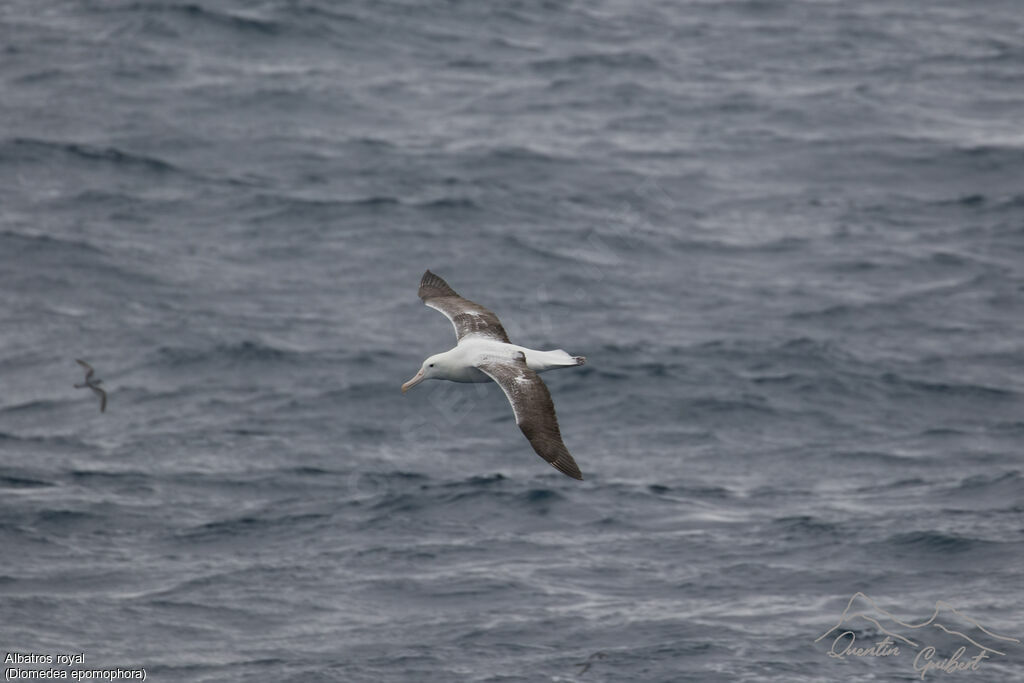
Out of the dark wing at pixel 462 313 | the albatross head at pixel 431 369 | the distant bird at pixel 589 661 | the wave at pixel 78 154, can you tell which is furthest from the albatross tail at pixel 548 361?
the wave at pixel 78 154

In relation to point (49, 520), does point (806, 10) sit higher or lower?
higher

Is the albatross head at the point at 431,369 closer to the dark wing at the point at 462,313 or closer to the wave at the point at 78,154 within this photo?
the dark wing at the point at 462,313

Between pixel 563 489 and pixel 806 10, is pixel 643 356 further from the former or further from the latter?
pixel 806 10

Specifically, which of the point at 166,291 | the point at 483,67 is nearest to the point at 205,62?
the point at 483,67

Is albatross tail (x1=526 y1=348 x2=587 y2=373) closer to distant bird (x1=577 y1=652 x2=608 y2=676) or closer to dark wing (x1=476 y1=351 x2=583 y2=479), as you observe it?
dark wing (x1=476 y1=351 x2=583 y2=479)

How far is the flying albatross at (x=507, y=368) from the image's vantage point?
49.3 feet

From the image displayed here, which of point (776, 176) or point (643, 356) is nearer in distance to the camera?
point (643, 356)

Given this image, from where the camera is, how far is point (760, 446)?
26.8 m

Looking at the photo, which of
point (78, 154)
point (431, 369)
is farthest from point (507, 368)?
point (78, 154)

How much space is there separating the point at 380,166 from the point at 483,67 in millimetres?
8082

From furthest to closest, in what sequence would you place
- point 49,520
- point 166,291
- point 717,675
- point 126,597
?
1. point 166,291
2. point 49,520
3. point 126,597
4. point 717,675

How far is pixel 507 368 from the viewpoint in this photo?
16156 millimetres

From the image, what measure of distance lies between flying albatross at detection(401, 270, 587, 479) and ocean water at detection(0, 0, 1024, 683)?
19.4ft

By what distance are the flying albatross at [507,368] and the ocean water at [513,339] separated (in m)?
5.92
